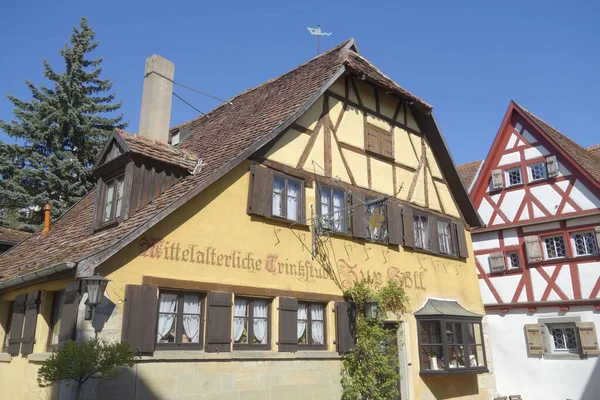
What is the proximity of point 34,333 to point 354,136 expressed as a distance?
25.6ft

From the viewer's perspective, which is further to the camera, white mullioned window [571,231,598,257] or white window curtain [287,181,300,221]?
white mullioned window [571,231,598,257]

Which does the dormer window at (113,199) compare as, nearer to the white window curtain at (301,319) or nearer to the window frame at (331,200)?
the white window curtain at (301,319)

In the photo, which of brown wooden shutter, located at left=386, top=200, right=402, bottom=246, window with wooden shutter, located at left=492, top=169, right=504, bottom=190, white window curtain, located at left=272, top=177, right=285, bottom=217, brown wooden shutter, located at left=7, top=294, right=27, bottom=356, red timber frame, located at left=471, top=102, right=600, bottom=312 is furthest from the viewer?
window with wooden shutter, located at left=492, top=169, right=504, bottom=190

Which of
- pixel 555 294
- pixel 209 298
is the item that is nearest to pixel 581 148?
pixel 555 294

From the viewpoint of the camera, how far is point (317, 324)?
409 inches

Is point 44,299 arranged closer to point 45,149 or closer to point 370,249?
point 370,249

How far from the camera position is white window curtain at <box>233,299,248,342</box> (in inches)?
351

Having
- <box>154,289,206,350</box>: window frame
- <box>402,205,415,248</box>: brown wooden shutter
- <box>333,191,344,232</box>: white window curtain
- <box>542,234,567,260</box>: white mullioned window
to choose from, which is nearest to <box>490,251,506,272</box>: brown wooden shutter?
<box>542,234,567,260</box>: white mullioned window

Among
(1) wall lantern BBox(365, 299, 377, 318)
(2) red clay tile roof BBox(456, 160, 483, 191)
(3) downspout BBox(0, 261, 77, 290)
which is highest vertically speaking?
(2) red clay tile roof BBox(456, 160, 483, 191)

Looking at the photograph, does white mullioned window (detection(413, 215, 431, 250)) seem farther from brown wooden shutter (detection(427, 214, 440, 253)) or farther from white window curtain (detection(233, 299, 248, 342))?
white window curtain (detection(233, 299, 248, 342))

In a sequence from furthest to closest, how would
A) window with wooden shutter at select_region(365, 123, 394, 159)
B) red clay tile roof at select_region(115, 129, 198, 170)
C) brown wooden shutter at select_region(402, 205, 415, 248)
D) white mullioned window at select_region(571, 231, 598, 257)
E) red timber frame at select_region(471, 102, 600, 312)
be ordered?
red timber frame at select_region(471, 102, 600, 312), white mullioned window at select_region(571, 231, 598, 257), brown wooden shutter at select_region(402, 205, 415, 248), window with wooden shutter at select_region(365, 123, 394, 159), red clay tile roof at select_region(115, 129, 198, 170)

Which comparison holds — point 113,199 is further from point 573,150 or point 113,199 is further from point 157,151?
point 573,150

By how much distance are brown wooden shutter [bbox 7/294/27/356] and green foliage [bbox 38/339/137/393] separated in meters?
3.16

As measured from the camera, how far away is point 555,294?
16.7m
